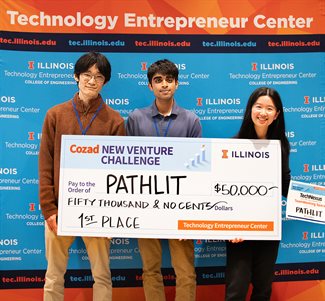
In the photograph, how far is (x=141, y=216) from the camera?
8.09 ft

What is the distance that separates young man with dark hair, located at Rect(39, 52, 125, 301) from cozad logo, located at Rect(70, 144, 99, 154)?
0.10m

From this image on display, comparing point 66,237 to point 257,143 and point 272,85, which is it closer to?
point 257,143

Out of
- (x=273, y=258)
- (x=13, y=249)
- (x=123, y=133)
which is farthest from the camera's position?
(x=13, y=249)

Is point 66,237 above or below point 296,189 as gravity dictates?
below

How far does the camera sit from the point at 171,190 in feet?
8.07

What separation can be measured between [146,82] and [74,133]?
2.60ft

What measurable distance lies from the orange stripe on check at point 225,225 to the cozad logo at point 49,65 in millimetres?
1455

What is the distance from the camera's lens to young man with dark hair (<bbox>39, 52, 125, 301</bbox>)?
2494 mm

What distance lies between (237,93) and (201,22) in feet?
1.98

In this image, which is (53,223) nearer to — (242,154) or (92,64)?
(92,64)

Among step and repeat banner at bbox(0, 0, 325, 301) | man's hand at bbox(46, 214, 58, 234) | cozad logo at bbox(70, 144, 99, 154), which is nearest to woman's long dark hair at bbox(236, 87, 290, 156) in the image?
step and repeat banner at bbox(0, 0, 325, 301)

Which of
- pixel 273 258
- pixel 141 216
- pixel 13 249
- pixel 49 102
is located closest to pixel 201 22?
pixel 49 102

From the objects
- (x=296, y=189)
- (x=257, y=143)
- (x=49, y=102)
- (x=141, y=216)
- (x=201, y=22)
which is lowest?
(x=141, y=216)

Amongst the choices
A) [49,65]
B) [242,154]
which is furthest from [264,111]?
[49,65]
